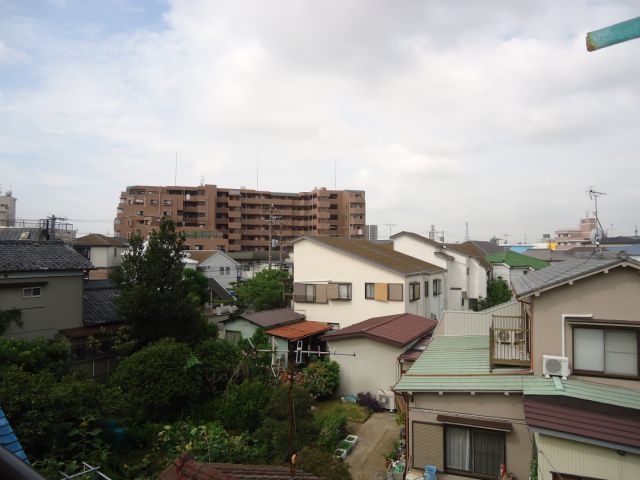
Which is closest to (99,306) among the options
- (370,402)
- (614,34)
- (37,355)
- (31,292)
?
(31,292)

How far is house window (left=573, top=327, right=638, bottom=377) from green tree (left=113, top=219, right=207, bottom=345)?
12844 mm

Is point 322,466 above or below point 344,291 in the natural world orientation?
below

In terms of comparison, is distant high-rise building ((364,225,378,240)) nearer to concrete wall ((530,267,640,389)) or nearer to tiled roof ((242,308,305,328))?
tiled roof ((242,308,305,328))

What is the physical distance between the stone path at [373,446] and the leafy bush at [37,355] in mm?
9150

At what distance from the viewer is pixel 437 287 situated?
2723 cm

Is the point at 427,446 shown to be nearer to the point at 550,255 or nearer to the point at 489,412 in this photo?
the point at 489,412

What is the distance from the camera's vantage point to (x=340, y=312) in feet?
73.7

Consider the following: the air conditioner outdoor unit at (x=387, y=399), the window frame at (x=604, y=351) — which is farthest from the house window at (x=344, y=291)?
the window frame at (x=604, y=351)

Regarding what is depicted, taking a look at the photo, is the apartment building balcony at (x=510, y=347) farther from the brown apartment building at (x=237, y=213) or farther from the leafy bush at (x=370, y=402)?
the brown apartment building at (x=237, y=213)

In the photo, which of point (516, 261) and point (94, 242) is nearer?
point (516, 261)

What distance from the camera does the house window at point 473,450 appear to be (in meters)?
8.66

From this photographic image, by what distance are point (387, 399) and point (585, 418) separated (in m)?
8.47

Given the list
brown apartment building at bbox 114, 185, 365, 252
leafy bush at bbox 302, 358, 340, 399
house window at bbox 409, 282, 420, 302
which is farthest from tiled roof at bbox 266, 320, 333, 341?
brown apartment building at bbox 114, 185, 365, 252

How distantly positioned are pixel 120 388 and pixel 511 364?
1089 centimetres
